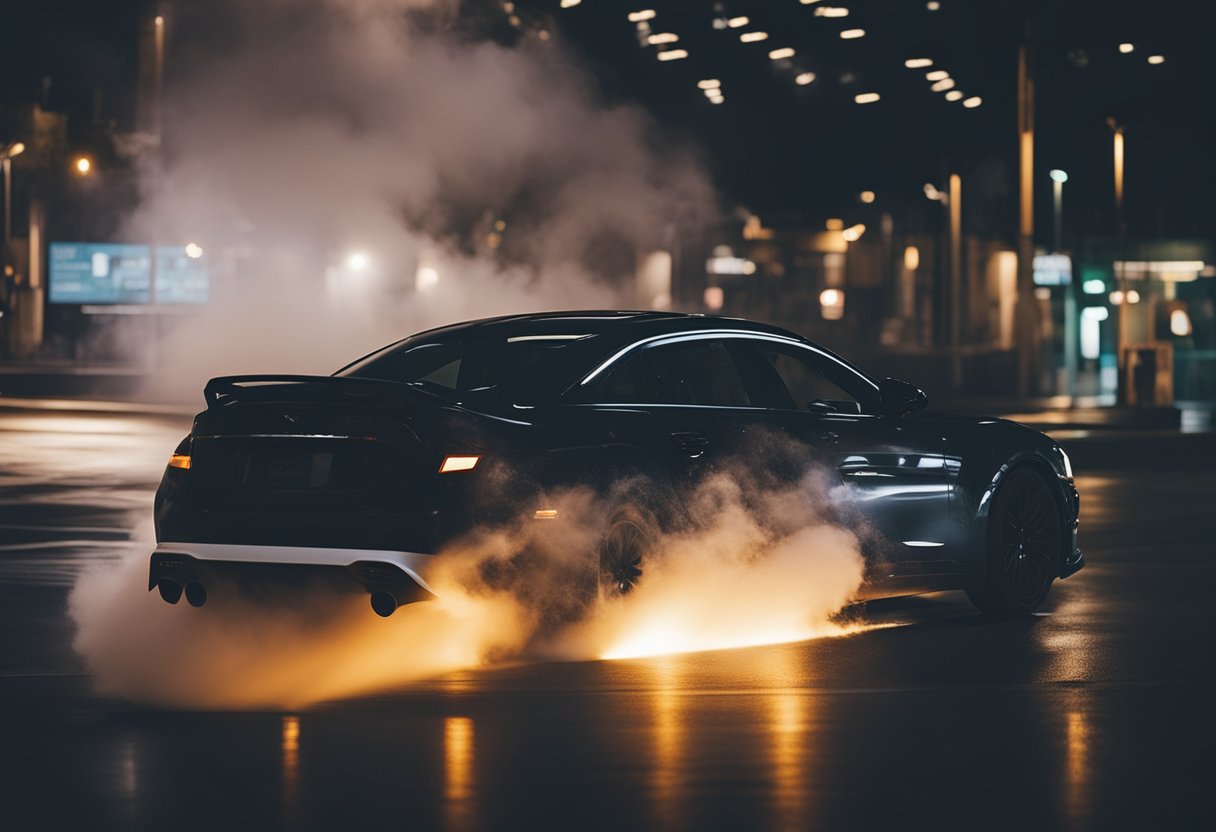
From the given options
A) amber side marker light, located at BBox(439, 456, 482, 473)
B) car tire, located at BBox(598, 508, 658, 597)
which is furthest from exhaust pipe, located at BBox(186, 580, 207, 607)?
car tire, located at BBox(598, 508, 658, 597)

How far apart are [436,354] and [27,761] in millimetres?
3191

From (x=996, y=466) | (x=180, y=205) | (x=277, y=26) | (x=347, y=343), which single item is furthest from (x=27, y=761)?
(x=180, y=205)

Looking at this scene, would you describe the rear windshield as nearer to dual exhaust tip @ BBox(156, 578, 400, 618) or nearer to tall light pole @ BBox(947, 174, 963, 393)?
dual exhaust tip @ BBox(156, 578, 400, 618)

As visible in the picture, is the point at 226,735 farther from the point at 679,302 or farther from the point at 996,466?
the point at 679,302

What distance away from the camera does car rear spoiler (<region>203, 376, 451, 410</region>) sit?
8.27 meters

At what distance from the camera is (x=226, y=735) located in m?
7.10

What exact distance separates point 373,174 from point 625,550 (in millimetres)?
23379

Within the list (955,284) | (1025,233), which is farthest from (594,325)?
(955,284)

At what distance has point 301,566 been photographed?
26.7 ft

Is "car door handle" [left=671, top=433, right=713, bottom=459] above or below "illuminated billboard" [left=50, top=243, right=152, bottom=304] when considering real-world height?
below

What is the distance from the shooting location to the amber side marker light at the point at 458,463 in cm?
813

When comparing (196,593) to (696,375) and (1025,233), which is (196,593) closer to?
(696,375)

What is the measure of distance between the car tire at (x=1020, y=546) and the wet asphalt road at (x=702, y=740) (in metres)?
0.14

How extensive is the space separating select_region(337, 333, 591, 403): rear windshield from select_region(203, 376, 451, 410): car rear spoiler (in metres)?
0.25
